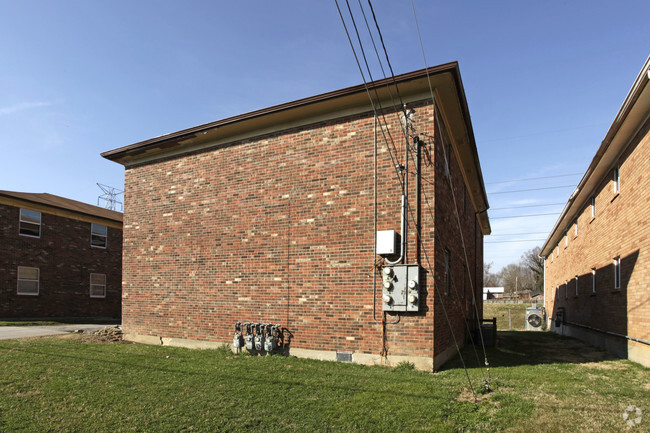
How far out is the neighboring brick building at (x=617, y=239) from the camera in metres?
9.34

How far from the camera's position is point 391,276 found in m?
8.52

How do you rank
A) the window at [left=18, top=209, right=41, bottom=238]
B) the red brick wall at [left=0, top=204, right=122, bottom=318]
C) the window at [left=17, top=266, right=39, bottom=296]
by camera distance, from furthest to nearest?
1. the window at [left=18, top=209, right=41, bottom=238]
2. the window at [left=17, top=266, right=39, bottom=296]
3. the red brick wall at [left=0, top=204, right=122, bottom=318]

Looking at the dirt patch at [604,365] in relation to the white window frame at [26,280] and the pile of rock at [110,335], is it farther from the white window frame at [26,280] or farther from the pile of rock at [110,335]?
the white window frame at [26,280]

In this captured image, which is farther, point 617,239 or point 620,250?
point 617,239

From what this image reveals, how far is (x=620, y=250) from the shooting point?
1140cm

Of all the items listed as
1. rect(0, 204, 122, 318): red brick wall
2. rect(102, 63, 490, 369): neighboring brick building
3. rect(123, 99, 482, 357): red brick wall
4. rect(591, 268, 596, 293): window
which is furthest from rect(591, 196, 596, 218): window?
rect(0, 204, 122, 318): red brick wall

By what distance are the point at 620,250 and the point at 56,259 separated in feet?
78.4

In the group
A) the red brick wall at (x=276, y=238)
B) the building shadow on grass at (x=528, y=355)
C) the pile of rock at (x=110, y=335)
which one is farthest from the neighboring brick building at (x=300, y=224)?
the building shadow on grass at (x=528, y=355)

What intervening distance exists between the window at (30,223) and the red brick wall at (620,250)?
78.7 feet

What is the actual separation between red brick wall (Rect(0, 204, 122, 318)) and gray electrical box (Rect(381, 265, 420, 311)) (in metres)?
18.9

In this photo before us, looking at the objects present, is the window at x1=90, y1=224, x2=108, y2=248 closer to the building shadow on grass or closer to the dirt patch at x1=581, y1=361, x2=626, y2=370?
the building shadow on grass

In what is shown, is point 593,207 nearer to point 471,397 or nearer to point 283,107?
point 471,397

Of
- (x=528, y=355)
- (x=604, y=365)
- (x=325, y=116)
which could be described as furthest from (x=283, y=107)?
(x=604, y=365)

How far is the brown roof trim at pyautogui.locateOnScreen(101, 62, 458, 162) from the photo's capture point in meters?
8.33
